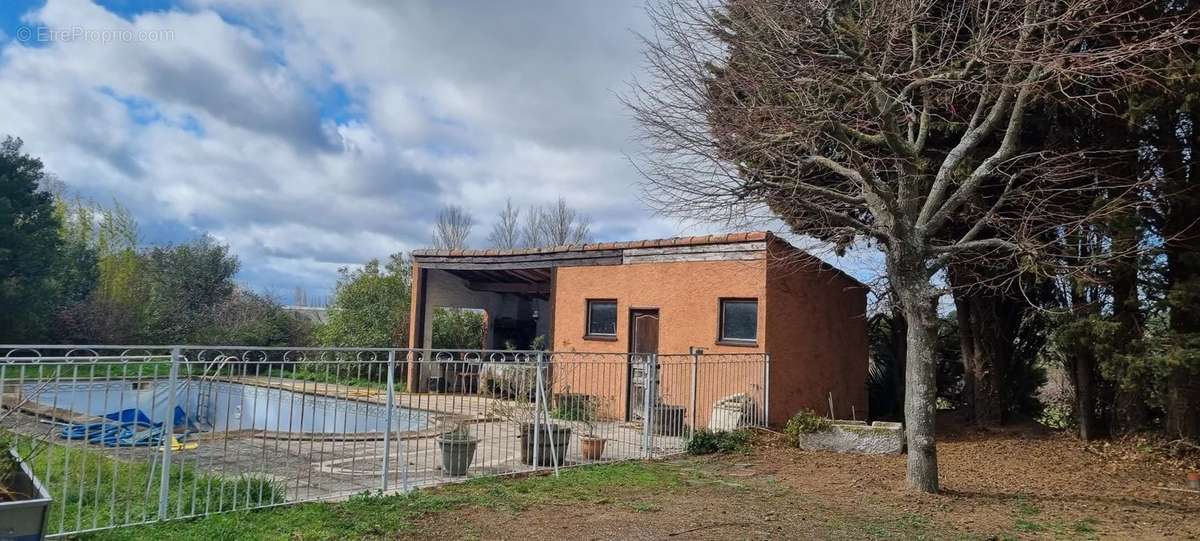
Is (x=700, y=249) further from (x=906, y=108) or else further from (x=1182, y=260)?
(x=1182, y=260)

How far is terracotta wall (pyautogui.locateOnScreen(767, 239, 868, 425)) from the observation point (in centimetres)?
1223

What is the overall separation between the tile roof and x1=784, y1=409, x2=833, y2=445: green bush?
3.01m

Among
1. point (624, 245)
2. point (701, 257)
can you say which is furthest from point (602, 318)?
point (701, 257)

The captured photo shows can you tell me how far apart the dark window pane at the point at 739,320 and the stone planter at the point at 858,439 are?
215 centimetres

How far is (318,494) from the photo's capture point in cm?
693

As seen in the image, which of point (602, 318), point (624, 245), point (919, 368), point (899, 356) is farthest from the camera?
point (899, 356)

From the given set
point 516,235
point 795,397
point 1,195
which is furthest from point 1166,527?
point 516,235

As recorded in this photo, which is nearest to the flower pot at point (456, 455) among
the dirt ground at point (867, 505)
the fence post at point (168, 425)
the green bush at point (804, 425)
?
the dirt ground at point (867, 505)

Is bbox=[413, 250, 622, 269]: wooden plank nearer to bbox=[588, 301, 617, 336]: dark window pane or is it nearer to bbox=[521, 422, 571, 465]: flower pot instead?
bbox=[588, 301, 617, 336]: dark window pane

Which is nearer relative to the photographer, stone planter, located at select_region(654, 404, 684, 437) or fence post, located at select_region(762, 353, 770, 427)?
stone planter, located at select_region(654, 404, 684, 437)

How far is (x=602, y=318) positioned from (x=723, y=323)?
2.84 meters

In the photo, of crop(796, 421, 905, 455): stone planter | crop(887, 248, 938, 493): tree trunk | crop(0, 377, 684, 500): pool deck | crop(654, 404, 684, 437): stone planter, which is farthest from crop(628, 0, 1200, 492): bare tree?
crop(0, 377, 684, 500): pool deck

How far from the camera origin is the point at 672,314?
522 inches

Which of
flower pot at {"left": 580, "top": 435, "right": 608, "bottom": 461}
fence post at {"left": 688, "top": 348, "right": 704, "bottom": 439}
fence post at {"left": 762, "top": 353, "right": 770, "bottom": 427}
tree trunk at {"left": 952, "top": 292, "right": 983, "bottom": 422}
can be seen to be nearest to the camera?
flower pot at {"left": 580, "top": 435, "right": 608, "bottom": 461}
